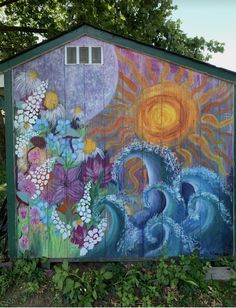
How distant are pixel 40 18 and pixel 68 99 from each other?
12.0 m

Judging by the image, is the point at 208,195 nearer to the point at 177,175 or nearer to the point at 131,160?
the point at 177,175

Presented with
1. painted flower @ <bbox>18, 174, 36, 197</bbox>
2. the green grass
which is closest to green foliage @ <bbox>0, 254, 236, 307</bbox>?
painted flower @ <bbox>18, 174, 36, 197</bbox>

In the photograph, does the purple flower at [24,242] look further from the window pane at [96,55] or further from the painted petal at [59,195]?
the window pane at [96,55]

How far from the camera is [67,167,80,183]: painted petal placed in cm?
494

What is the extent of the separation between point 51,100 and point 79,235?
5.68ft

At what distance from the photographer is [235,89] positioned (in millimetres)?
4910

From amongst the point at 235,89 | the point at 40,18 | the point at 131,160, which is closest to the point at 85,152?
the point at 131,160

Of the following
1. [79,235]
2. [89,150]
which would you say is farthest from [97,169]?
[79,235]

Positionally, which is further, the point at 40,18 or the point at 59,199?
the point at 40,18

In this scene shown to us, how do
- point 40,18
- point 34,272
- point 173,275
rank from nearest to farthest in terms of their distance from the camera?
point 173,275 < point 34,272 < point 40,18

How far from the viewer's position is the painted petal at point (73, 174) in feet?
16.2

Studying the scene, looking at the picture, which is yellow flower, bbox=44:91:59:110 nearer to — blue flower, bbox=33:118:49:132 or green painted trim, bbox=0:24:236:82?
blue flower, bbox=33:118:49:132

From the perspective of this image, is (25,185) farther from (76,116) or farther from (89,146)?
(76,116)

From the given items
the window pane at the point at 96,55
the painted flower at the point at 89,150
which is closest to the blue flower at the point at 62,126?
the painted flower at the point at 89,150
